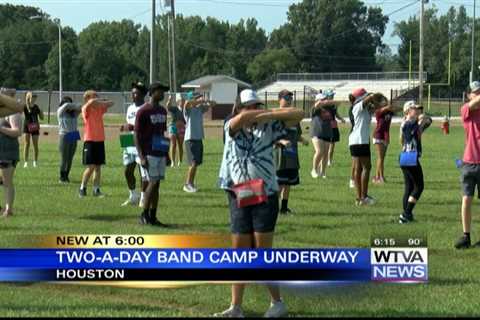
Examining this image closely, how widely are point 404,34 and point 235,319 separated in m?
119

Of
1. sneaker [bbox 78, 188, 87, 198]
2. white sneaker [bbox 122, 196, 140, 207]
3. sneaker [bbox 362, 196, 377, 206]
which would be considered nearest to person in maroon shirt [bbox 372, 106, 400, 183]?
sneaker [bbox 362, 196, 377, 206]

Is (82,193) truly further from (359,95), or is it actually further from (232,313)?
(232,313)

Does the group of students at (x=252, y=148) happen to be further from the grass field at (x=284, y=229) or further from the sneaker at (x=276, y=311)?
the grass field at (x=284, y=229)

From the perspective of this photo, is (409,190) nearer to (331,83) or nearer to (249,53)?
(331,83)

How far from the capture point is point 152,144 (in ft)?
39.8

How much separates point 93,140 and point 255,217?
8.46m

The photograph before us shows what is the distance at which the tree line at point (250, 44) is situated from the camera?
343ft

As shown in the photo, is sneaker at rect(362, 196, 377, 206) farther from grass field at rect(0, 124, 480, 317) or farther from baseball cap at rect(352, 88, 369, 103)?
baseball cap at rect(352, 88, 369, 103)

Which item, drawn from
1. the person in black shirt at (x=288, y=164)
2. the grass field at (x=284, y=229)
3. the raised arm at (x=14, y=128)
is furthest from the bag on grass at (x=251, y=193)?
the raised arm at (x=14, y=128)

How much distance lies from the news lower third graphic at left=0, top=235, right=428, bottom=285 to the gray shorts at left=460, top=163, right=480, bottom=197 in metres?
2.01

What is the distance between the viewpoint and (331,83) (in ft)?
327

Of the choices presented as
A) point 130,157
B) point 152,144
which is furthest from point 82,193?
point 152,144

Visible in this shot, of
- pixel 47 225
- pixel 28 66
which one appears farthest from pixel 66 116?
pixel 28 66

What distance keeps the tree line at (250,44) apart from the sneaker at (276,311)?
95.0 m
